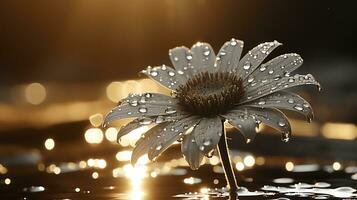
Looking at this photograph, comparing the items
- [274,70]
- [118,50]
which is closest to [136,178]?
[274,70]

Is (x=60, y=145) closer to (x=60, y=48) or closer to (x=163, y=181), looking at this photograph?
(x=163, y=181)

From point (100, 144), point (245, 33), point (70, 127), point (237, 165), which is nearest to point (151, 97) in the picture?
point (237, 165)

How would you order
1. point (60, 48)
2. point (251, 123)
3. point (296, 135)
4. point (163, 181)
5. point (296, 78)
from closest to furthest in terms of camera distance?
point (251, 123) → point (296, 78) → point (163, 181) → point (296, 135) → point (60, 48)

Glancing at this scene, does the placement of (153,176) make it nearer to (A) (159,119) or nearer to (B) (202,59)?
(B) (202,59)

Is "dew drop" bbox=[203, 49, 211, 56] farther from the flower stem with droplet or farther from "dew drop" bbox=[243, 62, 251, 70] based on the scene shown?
the flower stem with droplet

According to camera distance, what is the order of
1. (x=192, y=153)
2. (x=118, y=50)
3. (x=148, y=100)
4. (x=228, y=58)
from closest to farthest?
(x=192, y=153) → (x=148, y=100) → (x=228, y=58) → (x=118, y=50)
